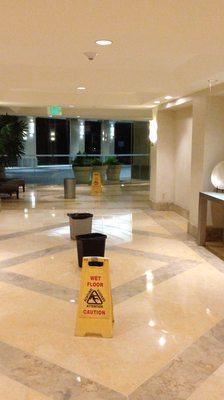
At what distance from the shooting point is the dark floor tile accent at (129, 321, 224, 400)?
2.59 meters

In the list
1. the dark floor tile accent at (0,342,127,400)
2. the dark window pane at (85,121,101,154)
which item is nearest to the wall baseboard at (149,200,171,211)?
the dark floor tile accent at (0,342,127,400)

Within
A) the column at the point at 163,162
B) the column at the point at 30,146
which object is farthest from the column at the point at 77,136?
the column at the point at 163,162

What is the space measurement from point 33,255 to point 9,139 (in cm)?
745

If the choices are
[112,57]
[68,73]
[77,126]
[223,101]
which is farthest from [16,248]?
[77,126]

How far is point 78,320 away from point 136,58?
2859 millimetres

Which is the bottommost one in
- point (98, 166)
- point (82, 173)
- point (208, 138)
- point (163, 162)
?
point (82, 173)

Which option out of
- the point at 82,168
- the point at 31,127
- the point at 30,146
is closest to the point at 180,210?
the point at 82,168

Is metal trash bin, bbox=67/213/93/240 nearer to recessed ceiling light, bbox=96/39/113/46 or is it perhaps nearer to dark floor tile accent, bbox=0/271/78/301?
dark floor tile accent, bbox=0/271/78/301

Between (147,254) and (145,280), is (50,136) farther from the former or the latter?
(145,280)

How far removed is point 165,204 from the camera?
387 inches

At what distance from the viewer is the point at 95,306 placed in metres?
3.35

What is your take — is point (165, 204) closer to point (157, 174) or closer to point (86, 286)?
point (157, 174)

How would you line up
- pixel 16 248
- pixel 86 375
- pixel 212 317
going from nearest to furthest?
pixel 86 375, pixel 212 317, pixel 16 248

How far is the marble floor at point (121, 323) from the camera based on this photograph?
2.69 m
